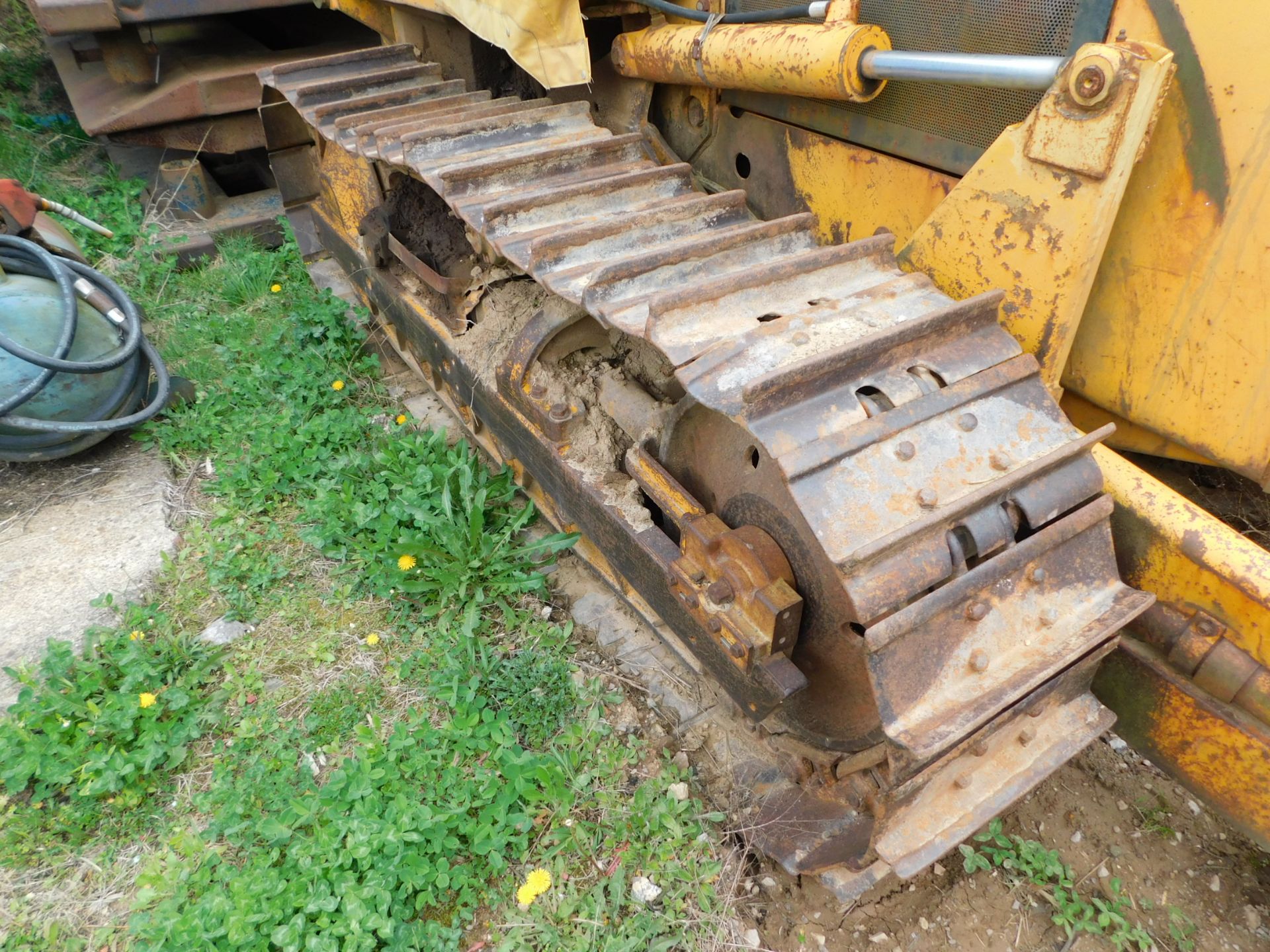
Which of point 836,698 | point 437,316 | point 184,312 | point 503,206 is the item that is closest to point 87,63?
point 184,312

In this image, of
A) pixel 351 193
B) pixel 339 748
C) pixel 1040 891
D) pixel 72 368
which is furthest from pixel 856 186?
pixel 72 368

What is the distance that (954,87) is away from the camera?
1.88 m

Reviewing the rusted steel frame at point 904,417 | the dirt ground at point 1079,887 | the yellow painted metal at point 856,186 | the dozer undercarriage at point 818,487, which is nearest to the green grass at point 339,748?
the dirt ground at point 1079,887

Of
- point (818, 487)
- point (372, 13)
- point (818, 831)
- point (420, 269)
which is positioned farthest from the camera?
point (372, 13)

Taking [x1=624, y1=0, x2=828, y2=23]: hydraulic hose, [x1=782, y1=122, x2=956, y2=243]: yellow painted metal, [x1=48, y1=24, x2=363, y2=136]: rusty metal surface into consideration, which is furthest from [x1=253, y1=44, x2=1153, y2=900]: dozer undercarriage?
[x1=48, y1=24, x2=363, y2=136]: rusty metal surface

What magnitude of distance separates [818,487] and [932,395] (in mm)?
314

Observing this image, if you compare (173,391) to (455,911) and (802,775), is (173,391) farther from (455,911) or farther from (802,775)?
(802,775)

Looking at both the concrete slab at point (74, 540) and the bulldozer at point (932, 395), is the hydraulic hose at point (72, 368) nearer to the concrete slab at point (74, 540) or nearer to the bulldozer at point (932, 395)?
the concrete slab at point (74, 540)

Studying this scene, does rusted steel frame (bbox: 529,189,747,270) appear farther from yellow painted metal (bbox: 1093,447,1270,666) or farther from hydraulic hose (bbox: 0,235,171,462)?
hydraulic hose (bbox: 0,235,171,462)

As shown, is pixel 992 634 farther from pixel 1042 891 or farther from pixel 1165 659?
pixel 1042 891

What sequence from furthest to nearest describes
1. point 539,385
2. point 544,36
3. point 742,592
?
1. point 539,385
2. point 544,36
3. point 742,592

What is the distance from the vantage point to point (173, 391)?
3428mm

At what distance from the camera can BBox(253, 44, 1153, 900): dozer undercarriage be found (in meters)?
1.49

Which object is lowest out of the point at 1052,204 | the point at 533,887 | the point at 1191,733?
the point at 533,887
